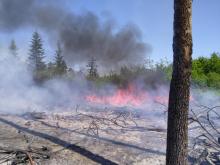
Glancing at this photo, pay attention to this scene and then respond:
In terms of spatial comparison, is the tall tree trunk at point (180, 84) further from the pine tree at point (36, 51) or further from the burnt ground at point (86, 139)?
the pine tree at point (36, 51)

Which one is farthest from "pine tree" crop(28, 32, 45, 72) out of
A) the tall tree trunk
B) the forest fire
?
the tall tree trunk

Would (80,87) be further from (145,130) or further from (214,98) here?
(145,130)

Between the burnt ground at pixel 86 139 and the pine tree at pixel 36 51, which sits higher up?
the pine tree at pixel 36 51

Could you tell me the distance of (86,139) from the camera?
10648mm

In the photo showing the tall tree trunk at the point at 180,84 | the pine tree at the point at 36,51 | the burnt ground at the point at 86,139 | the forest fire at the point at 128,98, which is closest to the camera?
the tall tree trunk at the point at 180,84

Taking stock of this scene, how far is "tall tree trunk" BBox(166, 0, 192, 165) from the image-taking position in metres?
7.28

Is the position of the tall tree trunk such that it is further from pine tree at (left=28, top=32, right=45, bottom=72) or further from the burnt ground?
pine tree at (left=28, top=32, right=45, bottom=72)

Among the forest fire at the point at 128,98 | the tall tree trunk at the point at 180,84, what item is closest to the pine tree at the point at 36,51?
the forest fire at the point at 128,98

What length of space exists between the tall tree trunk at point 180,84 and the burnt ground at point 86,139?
4.56ft

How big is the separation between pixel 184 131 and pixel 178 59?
156 cm

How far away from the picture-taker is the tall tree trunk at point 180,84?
287 inches

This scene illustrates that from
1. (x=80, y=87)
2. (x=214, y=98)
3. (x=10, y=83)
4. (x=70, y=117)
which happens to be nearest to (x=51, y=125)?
(x=70, y=117)

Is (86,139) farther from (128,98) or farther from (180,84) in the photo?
(128,98)

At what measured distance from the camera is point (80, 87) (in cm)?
2662
